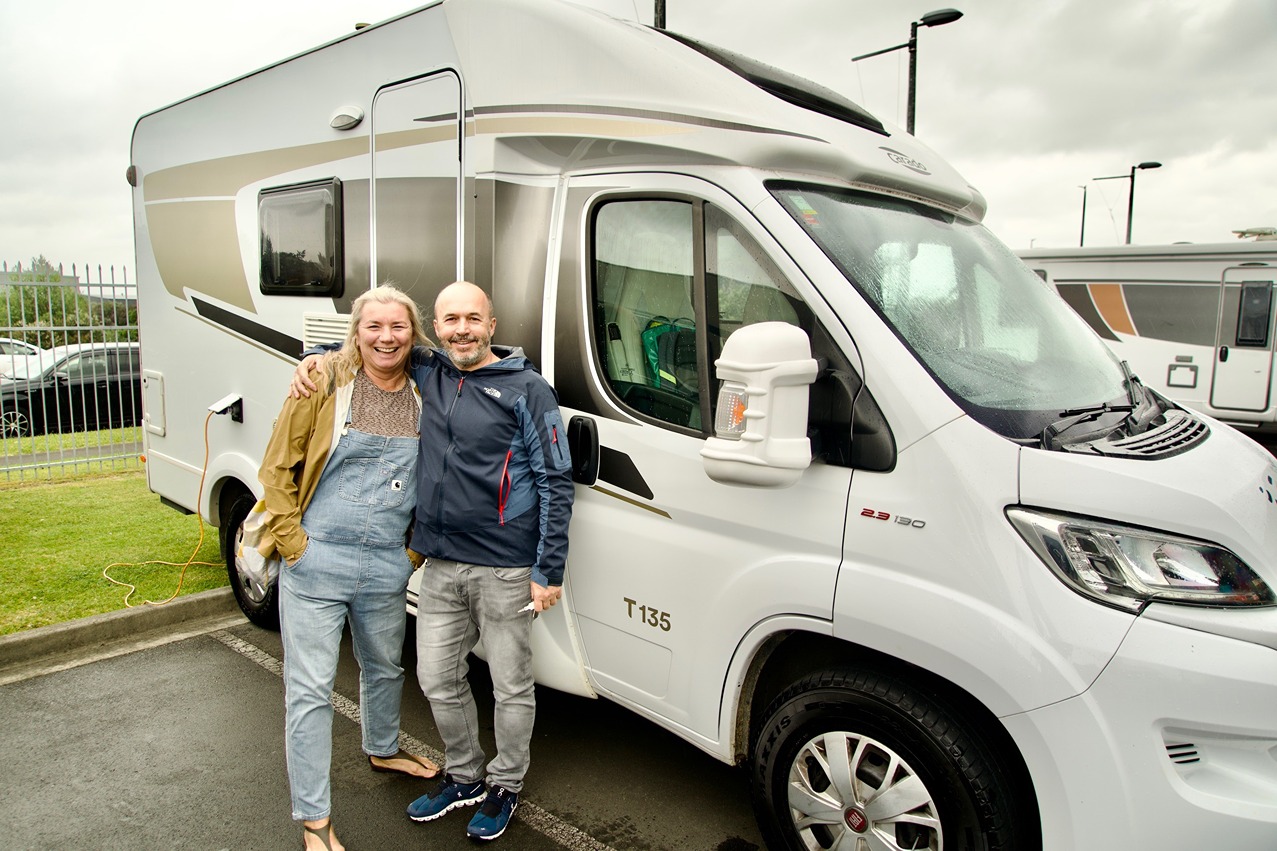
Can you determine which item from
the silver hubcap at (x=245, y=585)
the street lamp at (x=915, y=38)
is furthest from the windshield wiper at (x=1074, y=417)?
the street lamp at (x=915, y=38)

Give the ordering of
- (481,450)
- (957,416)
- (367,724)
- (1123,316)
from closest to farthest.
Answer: (957,416), (481,450), (367,724), (1123,316)

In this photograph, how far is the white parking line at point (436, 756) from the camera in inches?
123

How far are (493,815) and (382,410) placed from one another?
4.92ft

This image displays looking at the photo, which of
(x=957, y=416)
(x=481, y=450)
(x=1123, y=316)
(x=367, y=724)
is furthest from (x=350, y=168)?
(x=1123, y=316)

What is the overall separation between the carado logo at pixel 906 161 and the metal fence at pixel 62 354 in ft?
25.5

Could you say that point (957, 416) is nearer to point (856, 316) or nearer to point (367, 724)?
point (856, 316)

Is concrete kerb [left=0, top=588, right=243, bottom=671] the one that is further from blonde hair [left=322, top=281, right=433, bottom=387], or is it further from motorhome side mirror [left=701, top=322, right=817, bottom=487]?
motorhome side mirror [left=701, top=322, right=817, bottom=487]

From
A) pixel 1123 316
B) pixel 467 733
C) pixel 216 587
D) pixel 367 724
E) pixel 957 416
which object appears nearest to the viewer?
pixel 957 416

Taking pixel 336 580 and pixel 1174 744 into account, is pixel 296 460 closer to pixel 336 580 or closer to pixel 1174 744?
pixel 336 580

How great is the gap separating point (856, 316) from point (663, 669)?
4.49 ft

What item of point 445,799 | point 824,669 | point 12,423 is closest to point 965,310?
point 824,669

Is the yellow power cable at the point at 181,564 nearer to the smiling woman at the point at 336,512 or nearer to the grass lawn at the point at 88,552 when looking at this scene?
the grass lawn at the point at 88,552

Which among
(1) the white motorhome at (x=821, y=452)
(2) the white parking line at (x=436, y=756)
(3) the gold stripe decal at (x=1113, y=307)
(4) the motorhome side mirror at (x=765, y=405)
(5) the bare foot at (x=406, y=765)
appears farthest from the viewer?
(3) the gold stripe decal at (x=1113, y=307)

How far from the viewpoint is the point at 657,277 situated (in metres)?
2.97
